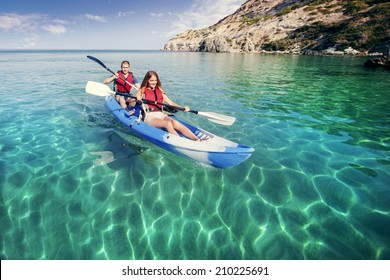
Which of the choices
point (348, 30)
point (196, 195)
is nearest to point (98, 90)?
point (196, 195)

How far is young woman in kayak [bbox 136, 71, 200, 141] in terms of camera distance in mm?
6000

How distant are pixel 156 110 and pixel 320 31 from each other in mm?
68191

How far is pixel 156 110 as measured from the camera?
6867 mm

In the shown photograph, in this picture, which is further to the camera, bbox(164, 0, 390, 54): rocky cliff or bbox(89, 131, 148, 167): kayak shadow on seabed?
bbox(164, 0, 390, 54): rocky cliff

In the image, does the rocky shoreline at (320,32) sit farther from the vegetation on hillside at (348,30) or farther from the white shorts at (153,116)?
the white shorts at (153,116)

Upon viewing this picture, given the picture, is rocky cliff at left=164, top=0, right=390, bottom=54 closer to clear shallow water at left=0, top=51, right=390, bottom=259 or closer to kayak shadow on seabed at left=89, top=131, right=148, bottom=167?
clear shallow water at left=0, top=51, right=390, bottom=259

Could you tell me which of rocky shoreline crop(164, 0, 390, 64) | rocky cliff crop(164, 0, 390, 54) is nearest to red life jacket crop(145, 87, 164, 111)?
rocky shoreline crop(164, 0, 390, 64)

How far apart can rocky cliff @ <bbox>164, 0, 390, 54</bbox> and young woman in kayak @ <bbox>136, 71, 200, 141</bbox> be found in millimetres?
47723

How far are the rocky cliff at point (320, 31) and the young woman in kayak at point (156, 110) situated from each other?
47723 millimetres

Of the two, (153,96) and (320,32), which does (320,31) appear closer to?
(320,32)

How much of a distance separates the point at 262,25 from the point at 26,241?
296 feet

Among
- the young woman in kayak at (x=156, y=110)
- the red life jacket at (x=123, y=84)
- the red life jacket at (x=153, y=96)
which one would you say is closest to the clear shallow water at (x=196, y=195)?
the young woman in kayak at (x=156, y=110)

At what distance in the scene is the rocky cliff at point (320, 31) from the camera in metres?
46.3
